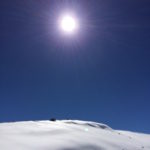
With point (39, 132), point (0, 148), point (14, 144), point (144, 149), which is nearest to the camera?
point (0, 148)

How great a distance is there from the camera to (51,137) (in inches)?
415

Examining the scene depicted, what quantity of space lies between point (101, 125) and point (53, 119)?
340cm

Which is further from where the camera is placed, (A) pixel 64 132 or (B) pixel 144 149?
(B) pixel 144 149

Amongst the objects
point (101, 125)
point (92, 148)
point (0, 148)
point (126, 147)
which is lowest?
point (0, 148)

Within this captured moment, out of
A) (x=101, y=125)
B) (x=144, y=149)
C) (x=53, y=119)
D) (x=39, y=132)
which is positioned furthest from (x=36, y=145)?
(x=101, y=125)

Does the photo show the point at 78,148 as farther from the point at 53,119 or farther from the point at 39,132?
the point at 53,119

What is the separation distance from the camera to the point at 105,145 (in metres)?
11.1

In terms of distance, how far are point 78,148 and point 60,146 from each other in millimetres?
759

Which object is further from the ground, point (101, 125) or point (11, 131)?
point (101, 125)

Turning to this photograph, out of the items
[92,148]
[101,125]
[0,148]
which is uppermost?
[101,125]

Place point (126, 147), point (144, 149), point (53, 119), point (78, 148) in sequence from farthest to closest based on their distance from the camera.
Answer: point (53, 119) → point (144, 149) → point (126, 147) → point (78, 148)

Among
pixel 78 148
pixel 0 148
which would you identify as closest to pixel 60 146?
pixel 78 148

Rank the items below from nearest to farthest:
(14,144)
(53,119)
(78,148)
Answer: (14,144) < (78,148) < (53,119)

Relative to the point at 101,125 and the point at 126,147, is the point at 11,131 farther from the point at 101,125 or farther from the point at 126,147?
the point at 101,125
